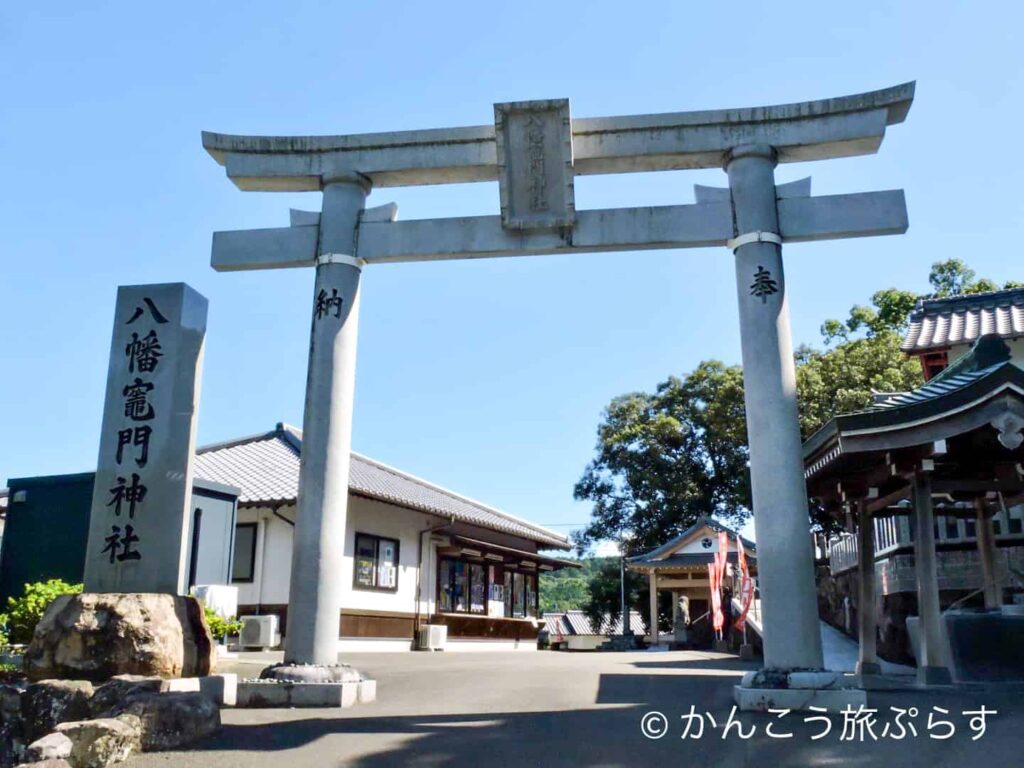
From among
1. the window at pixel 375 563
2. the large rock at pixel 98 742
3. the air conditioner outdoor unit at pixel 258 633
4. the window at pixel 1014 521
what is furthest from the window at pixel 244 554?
the window at pixel 1014 521

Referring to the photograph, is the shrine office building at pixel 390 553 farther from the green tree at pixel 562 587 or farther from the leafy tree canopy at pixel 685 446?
the green tree at pixel 562 587

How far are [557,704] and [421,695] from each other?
1641 millimetres

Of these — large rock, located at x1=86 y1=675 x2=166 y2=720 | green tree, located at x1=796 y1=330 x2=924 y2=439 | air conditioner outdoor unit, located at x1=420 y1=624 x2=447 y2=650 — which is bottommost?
air conditioner outdoor unit, located at x1=420 y1=624 x2=447 y2=650

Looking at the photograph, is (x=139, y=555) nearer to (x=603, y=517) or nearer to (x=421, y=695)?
(x=421, y=695)

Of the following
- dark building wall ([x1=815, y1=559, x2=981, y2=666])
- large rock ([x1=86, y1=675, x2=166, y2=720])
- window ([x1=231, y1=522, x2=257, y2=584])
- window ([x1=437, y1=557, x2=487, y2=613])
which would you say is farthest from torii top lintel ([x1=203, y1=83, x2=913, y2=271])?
window ([x1=437, y1=557, x2=487, y2=613])

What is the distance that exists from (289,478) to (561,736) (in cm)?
1455

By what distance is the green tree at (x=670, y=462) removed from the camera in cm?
3638

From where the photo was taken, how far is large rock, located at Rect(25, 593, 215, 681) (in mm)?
7465

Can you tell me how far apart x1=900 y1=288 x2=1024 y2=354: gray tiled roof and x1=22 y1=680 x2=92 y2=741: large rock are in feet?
55.3

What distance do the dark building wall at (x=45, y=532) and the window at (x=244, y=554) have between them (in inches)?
252

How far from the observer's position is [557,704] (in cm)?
818

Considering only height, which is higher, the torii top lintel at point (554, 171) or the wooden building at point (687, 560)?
the torii top lintel at point (554, 171)

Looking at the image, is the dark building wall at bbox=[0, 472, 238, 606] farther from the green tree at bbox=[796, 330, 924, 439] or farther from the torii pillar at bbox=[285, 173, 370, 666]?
the green tree at bbox=[796, 330, 924, 439]

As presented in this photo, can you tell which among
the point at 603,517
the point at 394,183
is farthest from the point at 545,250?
the point at 603,517
